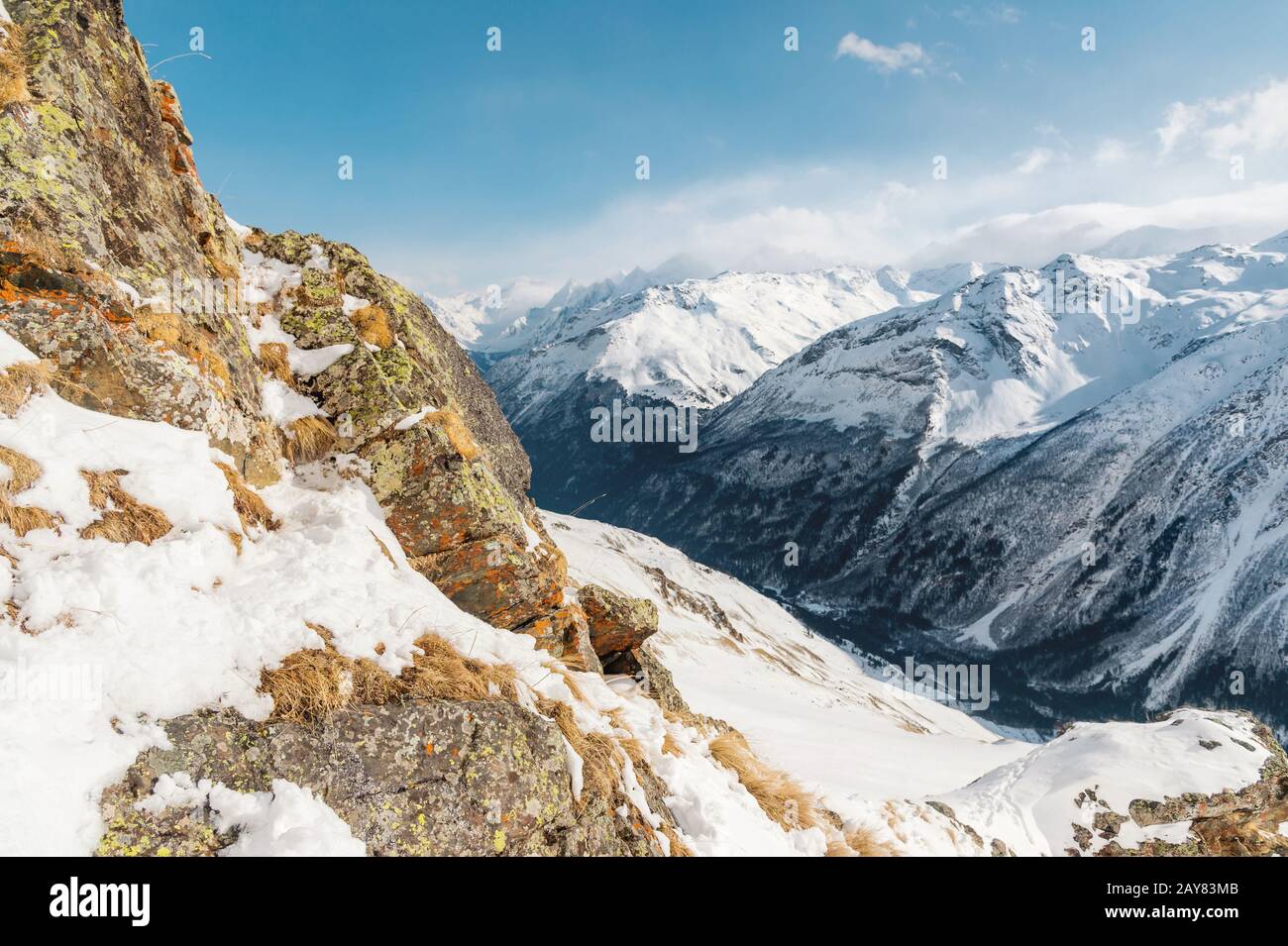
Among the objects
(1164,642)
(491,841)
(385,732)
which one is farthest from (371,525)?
(1164,642)

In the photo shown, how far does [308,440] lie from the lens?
11.1 m

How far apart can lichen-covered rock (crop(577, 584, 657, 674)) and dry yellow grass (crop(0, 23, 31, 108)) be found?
43.4ft

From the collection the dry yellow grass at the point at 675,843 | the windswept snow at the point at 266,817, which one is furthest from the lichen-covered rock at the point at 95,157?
the dry yellow grass at the point at 675,843

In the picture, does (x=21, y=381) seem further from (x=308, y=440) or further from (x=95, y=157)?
(x=95, y=157)

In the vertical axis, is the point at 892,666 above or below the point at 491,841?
below

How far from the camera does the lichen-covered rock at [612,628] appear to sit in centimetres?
1509

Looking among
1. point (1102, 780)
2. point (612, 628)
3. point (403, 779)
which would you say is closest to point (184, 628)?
point (403, 779)

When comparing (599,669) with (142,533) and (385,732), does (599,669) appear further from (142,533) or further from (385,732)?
(142,533)

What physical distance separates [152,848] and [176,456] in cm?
527

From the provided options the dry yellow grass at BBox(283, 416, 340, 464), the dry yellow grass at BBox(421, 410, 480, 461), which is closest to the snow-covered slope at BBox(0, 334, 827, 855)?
the dry yellow grass at BBox(283, 416, 340, 464)

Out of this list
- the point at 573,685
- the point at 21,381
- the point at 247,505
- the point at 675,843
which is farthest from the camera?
the point at 573,685

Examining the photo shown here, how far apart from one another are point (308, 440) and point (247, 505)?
285cm

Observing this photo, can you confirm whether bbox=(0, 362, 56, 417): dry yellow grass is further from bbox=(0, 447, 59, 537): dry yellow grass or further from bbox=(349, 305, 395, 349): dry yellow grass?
bbox=(349, 305, 395, 349): dry yellow grass
